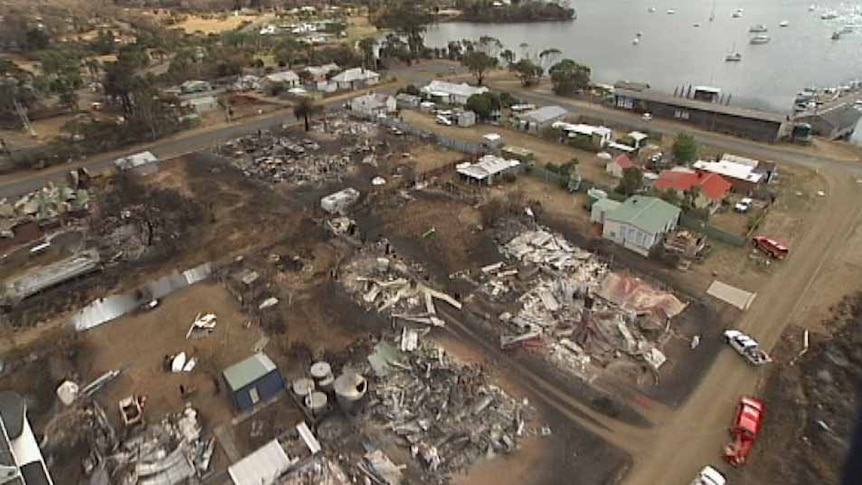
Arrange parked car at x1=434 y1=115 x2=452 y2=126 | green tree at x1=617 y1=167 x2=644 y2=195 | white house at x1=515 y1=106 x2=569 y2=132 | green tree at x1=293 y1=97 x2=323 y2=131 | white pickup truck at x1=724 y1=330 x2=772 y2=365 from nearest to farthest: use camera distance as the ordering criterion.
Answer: white pickup truck at x1=724 y1=330 x2=772 y2=365 → green tree at x1=617 y1=167 x2=644 y2=195 → white house at x1=515 y1=106 x2=569 y2=132 → green tree at x1=293 y1=97 x2=323 y2=131 → parked car at x1=434 y1=115 x2=452 y2=126

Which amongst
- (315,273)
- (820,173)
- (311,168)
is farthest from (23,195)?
(820,173)

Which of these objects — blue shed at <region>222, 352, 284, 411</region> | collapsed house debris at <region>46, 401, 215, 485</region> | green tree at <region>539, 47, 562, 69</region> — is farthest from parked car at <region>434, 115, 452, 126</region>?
collapsed house debris at <region>46, 401, 215, 485</region>

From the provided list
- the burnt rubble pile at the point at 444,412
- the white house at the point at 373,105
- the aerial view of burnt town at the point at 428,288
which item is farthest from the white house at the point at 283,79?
the burnt rubble pile at the point at 444,412

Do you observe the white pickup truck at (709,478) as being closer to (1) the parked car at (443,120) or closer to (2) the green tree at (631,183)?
(2) the green tree at (631,183)

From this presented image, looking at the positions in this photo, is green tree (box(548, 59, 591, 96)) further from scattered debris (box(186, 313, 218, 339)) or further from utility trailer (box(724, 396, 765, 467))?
scattered debris (box(186, 313, 218, 339))

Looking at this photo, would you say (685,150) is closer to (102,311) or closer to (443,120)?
(443,120)

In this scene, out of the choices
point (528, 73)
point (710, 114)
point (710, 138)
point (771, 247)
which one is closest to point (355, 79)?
point (528, 73)
